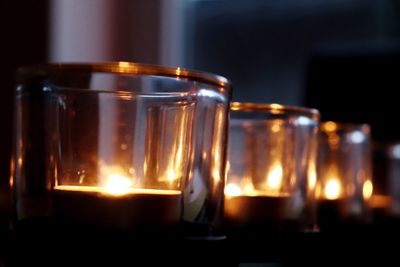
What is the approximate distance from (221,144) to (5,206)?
111 centimetres

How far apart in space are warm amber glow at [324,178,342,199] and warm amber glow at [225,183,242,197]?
238 mm

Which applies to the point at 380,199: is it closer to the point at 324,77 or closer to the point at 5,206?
the point at 324,77

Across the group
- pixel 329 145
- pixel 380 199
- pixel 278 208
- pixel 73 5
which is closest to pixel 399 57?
pixel 380 199

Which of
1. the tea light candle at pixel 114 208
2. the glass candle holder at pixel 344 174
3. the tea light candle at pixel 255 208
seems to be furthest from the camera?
the glass candle holder at pixel 344 174

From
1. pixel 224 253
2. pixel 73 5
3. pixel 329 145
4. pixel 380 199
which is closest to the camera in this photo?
pixel 224 253

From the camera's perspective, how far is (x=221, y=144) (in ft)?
1.73

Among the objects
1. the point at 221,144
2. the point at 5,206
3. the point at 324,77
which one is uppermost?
the point at 324,77

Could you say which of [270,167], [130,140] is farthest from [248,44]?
[130,140]

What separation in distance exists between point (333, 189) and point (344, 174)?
0.21 feet

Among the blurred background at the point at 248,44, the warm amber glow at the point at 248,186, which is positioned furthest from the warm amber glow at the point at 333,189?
the blurred background at the point at 248,44

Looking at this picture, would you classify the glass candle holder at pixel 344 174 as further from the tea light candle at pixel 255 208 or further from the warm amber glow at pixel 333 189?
the tea light candle at pixel 255 208

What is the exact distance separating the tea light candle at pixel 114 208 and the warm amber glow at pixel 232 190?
199 millimetres

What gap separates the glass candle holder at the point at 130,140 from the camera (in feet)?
1.55

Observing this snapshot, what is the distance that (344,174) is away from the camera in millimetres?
1011
